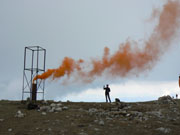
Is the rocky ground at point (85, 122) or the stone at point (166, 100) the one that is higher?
the stone at point (166, 100)

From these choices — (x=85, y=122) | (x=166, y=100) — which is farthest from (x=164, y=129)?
(x=166, y=100)

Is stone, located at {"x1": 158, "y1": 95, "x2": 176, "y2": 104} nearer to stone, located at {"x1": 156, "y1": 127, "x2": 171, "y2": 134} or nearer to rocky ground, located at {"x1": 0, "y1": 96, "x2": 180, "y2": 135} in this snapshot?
rocky ground, located at {"x1": 0, "y1": 96, "x2": 180, "y2": 135}

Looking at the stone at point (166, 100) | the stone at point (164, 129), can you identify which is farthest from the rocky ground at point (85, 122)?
the stone at point (166, 100)

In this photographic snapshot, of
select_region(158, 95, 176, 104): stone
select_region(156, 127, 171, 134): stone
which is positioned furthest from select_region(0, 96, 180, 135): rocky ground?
select_region(158, 95, 176, 104): stone

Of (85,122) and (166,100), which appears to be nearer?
(85,122)

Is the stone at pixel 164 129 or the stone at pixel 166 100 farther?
the stone at pixel 166 100

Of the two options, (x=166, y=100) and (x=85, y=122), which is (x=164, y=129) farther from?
(x=166, y=100)

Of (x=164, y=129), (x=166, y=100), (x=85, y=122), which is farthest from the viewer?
(x=166, y=100)

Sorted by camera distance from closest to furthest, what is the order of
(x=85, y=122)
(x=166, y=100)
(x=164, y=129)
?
1. (x=164, y=129)
2. (x=85, y=122)
3. (x=166, y=100)

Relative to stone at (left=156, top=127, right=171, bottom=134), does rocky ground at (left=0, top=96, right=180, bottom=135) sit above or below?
above

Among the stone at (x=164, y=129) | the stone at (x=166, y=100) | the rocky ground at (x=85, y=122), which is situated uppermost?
the stone at (x=166, y=100)

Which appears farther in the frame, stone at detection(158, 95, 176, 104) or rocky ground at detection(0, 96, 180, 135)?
stone at detection(158, 95, 176, 104)

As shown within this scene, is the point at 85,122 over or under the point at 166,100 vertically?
under

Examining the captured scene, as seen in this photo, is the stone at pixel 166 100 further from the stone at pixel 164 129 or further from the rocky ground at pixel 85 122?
the stone at pixel 164 129
